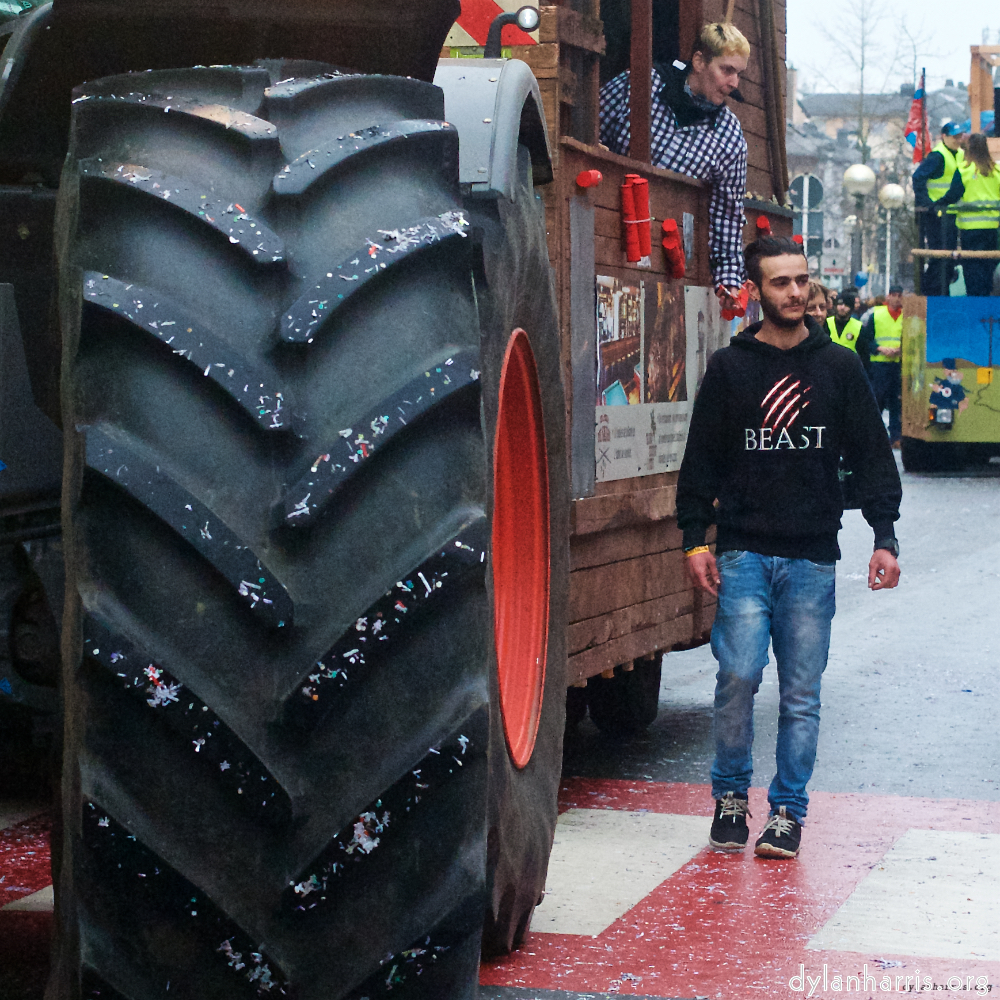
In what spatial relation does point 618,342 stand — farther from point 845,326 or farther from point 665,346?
point 845,326

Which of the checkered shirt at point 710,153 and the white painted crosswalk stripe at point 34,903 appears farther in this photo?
the checkered shirt at point 710,153

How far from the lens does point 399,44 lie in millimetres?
2844

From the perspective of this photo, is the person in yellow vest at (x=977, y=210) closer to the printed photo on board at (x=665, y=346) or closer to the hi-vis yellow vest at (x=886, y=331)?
the hi-vis yellow vest at (x=886, y=331)

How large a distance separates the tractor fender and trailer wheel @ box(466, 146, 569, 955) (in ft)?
0.16

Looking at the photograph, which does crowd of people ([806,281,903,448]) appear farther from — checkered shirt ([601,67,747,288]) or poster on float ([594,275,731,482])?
poster on float ([594,275,731,482])

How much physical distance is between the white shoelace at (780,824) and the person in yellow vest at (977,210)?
45.0 ft

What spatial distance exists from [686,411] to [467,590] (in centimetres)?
417

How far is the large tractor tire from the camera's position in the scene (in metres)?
2.15

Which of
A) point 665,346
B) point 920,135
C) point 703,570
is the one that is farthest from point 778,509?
point 920,135

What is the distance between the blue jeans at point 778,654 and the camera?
5227 millimetres

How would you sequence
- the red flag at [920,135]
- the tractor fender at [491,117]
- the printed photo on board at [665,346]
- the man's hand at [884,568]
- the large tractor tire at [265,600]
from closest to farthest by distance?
the large tractor tire at [265,600], the tractor fender at [491,117], the man's hand at [884,568], the printed photo on board at [665,346], the red flag at [920,135]

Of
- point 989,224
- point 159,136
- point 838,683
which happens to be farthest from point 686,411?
point 989,224

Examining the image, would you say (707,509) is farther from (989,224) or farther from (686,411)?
(989,224)

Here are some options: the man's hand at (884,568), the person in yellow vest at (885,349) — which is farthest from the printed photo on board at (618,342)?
the person in yellow vest at (885,349)
